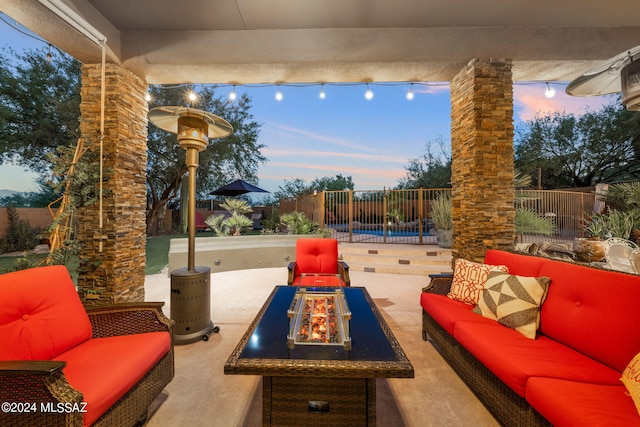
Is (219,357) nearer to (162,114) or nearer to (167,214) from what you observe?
(162,114)

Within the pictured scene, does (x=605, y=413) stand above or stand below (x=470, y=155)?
below

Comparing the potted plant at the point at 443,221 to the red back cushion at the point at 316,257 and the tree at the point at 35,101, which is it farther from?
the tree at the point at 35,101

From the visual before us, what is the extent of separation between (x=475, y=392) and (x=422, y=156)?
17.3 metres

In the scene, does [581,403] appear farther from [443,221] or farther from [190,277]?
[443,221]

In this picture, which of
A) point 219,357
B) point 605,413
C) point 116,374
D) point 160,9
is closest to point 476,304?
point 605,413

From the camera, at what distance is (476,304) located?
7.50ft

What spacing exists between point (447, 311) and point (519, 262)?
79 centimetres

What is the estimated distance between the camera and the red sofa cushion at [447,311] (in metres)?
2.03

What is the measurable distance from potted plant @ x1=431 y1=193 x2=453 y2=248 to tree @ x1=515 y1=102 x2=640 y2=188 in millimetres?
9475

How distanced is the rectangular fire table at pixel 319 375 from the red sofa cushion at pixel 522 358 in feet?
2.18

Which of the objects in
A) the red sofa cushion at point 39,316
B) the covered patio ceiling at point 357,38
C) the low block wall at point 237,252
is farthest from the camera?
the low block wall at point 237,252

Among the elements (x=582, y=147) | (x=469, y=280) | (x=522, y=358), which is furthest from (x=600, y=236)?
(x=582, y=147)

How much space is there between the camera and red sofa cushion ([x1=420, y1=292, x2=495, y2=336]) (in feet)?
6.67

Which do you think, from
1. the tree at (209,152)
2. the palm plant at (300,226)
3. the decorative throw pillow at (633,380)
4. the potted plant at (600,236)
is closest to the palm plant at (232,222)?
the palm plant at (300,226)
